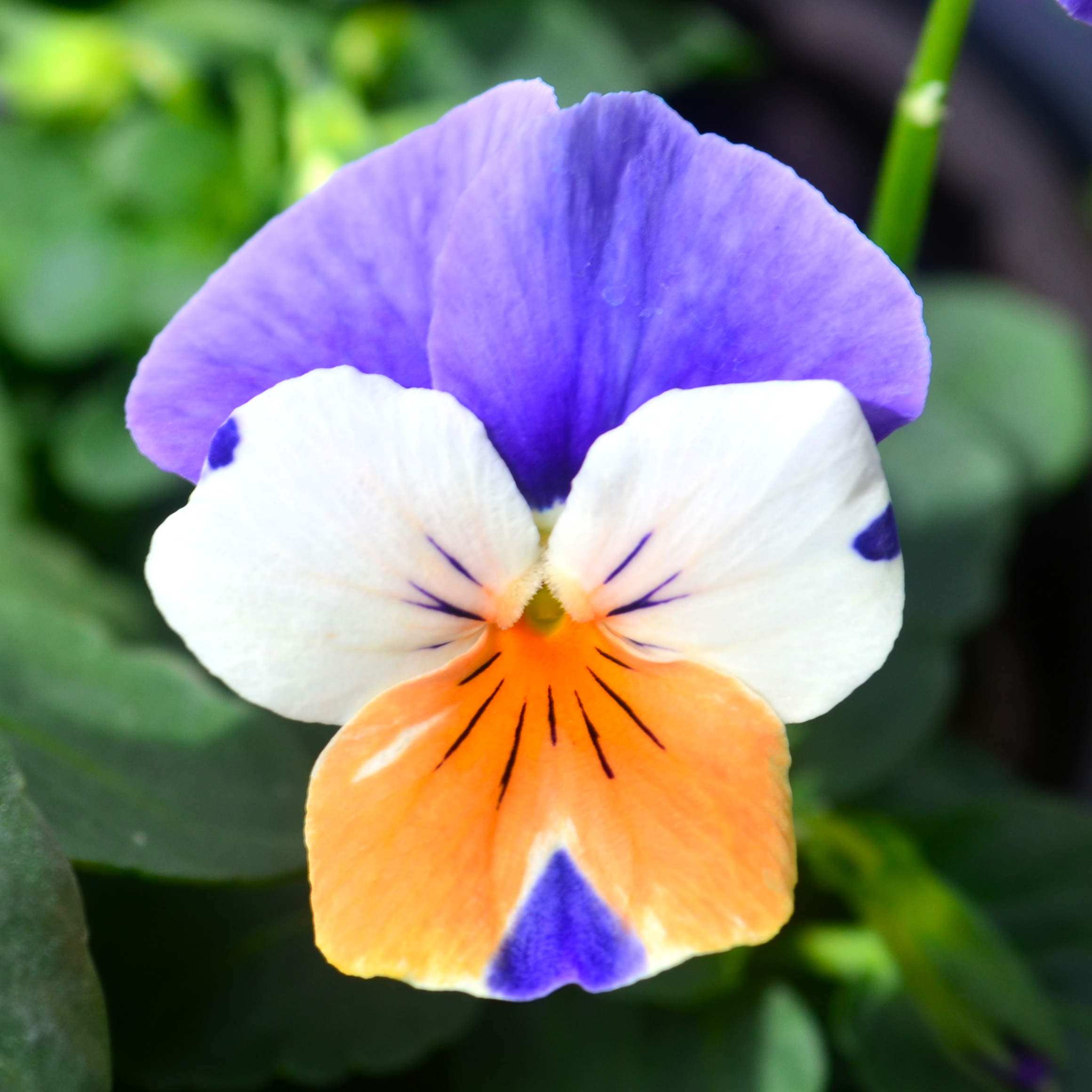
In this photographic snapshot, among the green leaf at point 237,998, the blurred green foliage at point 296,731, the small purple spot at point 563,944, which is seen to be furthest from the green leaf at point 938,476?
the small purple spot at point 563,944

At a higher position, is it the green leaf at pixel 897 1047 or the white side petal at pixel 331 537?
the white side petal at pixel 331 537

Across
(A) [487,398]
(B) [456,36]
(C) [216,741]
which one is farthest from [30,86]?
(A) [487,398]

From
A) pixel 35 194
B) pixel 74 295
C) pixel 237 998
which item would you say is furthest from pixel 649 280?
pixel 35 194

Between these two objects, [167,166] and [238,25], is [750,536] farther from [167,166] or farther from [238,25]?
[238,25]

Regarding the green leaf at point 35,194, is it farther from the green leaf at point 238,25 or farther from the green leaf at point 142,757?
the green leaf at point 142,757

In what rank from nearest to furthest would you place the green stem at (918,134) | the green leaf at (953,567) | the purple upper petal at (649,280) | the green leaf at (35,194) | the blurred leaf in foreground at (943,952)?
the purple upper petal at (649,280) < the green stem at (918,134) < the blurred leaf in foreground at (943,952) < the green leaf at (953,567) < the green leaf at (35,194)

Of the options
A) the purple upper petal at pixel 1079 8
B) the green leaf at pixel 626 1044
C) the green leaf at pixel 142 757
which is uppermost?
the purple upper petal at pixel 1079 8

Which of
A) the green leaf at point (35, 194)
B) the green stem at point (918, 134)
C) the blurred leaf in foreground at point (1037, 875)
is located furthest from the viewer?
the green leaf at point (35, 194)
